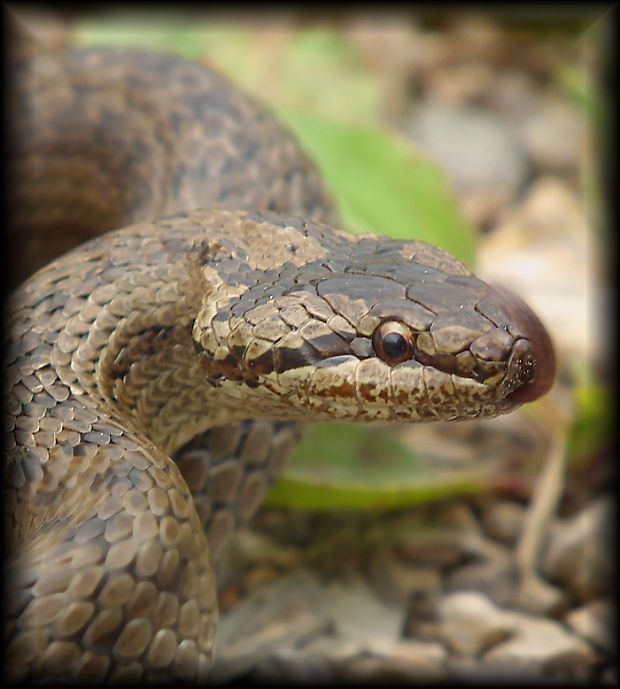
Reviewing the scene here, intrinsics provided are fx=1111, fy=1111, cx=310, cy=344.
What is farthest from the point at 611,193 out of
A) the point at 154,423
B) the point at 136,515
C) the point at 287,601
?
the point at 136,515

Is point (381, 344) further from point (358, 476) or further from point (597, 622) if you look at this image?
point (597, 622)

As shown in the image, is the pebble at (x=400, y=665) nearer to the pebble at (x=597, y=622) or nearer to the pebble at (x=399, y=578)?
the pebble at (x=399, y=578)

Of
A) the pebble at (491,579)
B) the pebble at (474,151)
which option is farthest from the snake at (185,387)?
the pebble at (474,151)

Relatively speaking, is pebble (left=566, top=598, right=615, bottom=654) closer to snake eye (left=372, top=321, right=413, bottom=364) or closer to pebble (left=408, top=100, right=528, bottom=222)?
snake eye (left=372, top=321, right=413, bottom=364)

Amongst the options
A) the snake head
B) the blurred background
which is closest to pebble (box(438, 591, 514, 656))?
Answer: the blurred background

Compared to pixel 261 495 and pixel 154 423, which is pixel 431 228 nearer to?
pixel 261 495

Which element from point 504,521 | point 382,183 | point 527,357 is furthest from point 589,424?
point 527,357
